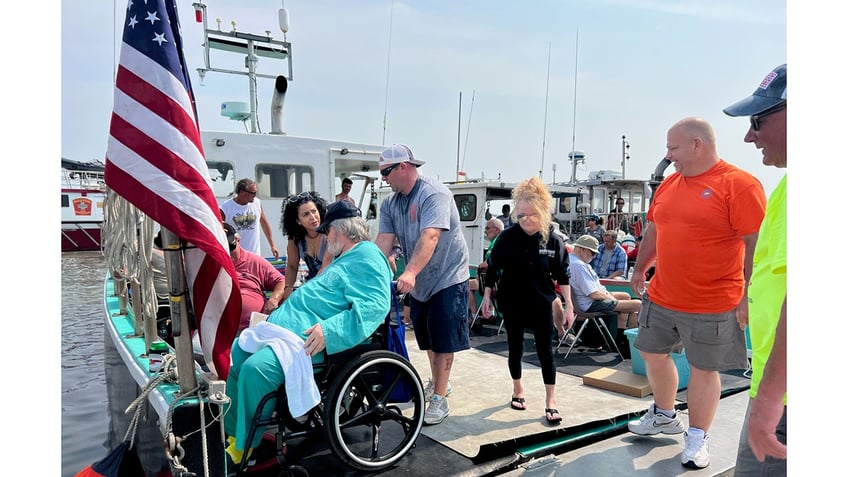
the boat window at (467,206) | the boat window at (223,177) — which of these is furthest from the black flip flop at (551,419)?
the boat window at (467,206)

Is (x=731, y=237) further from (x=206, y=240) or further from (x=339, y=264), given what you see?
(x=206, y=240)

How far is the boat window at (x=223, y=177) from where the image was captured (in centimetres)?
697

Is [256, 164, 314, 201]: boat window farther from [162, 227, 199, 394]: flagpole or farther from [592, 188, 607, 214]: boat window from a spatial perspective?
[592, 188, 607, 214]: boat window

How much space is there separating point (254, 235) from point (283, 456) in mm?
3764

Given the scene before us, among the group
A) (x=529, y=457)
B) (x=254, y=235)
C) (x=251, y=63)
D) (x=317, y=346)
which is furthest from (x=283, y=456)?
(x=251, y=63)

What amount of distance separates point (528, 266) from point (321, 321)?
58.4 inches

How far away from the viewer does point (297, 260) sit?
462 centimetres

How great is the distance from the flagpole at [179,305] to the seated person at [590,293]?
3908 mm

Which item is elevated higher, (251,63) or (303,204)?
(251,63)

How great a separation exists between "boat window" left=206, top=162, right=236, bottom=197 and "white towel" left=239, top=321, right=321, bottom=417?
4.69m

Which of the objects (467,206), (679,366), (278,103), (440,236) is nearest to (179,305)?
(440,236)

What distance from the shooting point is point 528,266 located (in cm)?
362

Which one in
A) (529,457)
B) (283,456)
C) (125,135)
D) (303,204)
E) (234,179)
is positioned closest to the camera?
(125,135)

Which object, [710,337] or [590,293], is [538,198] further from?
[590,293]
